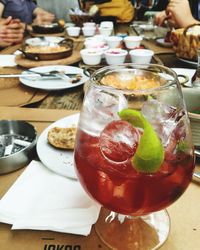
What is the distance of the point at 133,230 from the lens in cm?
47

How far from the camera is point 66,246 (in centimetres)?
45

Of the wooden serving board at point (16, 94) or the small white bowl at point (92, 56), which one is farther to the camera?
the small white bowl at point (92, 56)

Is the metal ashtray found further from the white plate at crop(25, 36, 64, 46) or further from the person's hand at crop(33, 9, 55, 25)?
the person's hand at crop(33, 9, 55, 25)

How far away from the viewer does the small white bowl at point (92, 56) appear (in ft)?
4.55

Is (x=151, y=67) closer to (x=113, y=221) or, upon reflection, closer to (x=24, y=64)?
(x=113, y=221)

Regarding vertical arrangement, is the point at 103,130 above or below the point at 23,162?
above

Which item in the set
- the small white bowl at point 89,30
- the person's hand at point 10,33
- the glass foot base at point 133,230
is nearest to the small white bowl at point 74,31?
the small white bowl at point 89,30

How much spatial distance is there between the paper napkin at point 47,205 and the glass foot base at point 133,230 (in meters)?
0.02

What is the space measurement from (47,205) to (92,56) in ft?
3.22

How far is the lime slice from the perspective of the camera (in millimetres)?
350

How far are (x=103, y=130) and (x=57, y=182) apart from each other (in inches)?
8.2

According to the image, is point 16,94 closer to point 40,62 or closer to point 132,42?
point 40,62

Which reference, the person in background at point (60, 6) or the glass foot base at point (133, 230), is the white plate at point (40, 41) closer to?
the glass foot base at point (133, 230)

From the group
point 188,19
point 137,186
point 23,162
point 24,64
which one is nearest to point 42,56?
point 24,64
